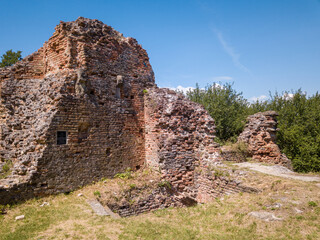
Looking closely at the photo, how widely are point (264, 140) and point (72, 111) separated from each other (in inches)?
400

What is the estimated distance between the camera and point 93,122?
332 inches

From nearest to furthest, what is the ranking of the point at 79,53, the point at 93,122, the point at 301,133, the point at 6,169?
the point at 6,169
the point at 93,122
the point at 79,53
the point at 301,133

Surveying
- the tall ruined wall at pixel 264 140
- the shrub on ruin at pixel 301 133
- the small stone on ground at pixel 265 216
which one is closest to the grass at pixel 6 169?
the small stone on ground at pixel 265 216

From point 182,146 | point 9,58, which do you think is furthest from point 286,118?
point 9,58

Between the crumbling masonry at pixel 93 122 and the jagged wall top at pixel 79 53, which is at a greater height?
the jagged wall top at pixel 79 53

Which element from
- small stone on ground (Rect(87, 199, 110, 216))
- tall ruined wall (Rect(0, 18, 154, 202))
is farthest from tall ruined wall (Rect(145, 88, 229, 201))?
small stone on ground (Rect(87, 199, 110, 216))

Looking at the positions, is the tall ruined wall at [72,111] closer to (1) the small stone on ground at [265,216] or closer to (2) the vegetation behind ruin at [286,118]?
(1) the small stone on ground at [265,216]

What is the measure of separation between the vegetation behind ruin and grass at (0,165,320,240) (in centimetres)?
862

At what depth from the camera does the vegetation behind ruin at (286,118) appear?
13.9 meters

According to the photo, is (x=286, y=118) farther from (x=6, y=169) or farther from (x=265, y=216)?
(x=6, y=169)

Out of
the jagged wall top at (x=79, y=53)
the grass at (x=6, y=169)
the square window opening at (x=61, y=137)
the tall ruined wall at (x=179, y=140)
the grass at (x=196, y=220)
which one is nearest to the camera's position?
the grass at (x=196, y=220)

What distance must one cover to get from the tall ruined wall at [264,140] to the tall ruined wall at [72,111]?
6.68m

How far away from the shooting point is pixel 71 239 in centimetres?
481

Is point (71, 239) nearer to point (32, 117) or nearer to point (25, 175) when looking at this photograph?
point (25, 175)
